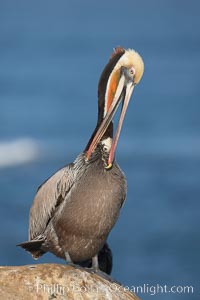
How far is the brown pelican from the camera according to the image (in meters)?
7.43

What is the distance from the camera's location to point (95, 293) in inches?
271

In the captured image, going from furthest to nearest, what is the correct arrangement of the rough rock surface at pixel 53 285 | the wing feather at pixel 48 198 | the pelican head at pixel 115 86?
the wing feather at pixel 48 198
the pelican head at pixel 115 86
the rough rock surface at pixel 53 285

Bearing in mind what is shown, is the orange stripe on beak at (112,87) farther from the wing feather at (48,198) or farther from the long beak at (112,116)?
the wing feather at (48,198)

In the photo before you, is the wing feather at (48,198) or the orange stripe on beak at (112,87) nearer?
the orange stripe on beak at (112,87)

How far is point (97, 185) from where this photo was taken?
294 inches

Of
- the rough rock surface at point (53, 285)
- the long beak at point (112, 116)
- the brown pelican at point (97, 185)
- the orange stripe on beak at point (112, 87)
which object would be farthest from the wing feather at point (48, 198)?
the rough rock surface at point (53, 285)

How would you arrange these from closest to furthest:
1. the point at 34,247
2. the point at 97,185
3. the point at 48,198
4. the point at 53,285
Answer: the point at 53,285
the point at 97,185
the point at 48,198
the point at 34,247

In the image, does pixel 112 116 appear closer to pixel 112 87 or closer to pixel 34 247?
pixel 112 87

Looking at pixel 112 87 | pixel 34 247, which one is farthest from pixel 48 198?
pixel 112 87

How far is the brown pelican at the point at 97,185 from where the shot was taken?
293 inches

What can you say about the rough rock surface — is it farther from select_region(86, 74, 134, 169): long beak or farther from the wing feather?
select_region(86, 74, 134, 169): long beak

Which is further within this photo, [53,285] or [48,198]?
[48,198]

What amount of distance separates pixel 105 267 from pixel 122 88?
1695 mm

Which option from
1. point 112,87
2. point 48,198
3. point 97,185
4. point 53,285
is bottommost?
point 53,285
